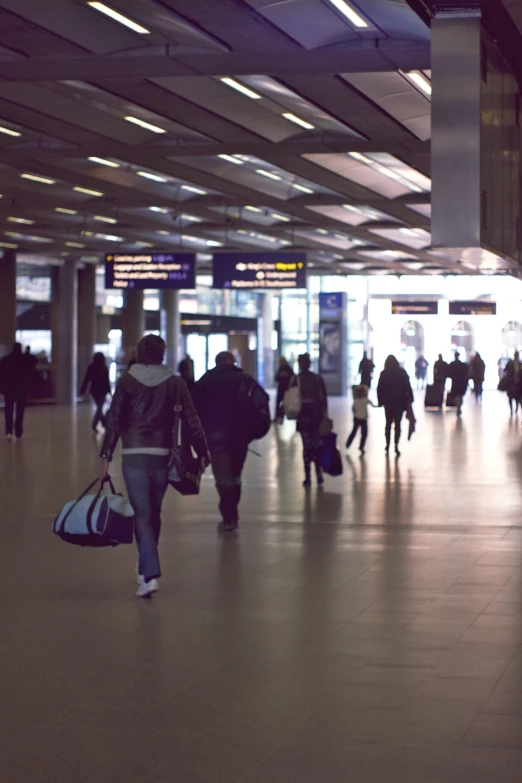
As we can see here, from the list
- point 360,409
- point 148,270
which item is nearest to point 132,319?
point 148,270

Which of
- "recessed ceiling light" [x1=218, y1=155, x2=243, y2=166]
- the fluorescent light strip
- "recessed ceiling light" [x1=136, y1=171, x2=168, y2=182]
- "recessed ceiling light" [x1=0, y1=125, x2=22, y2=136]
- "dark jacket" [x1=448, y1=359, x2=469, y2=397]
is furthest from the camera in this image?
"dark jacket" [x1=448, y1=359, x2=469, y2=397]

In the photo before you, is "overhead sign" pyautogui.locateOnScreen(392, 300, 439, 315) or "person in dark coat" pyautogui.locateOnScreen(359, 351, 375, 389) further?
"overhead sign" pyautogui.locateOnScreen(392, 300, 439, 315)

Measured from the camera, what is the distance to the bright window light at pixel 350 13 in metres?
11.3

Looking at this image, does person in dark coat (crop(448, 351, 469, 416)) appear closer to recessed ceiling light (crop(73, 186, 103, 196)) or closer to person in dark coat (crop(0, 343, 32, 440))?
recessed ceiling light (crop(73, 186, 103, 196))

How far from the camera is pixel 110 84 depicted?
15.2 m

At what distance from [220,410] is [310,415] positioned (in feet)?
14.7

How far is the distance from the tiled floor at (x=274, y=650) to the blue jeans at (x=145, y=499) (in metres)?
0.30

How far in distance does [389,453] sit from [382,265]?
25.4 m

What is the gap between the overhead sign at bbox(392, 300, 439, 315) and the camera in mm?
49031

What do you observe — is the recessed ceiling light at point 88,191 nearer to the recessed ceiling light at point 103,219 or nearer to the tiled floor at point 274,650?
the recessed ceiling light at point 103,219

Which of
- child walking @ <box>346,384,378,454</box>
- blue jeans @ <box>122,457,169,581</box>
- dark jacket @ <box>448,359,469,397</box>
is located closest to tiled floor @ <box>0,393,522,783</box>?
blue jeans @ <box>122,457,169,581</box>

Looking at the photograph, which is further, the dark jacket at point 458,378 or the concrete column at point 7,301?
the concrete column at point 7,301

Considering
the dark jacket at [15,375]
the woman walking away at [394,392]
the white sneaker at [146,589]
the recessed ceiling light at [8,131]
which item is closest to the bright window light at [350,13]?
the white sneaker at [146,589]

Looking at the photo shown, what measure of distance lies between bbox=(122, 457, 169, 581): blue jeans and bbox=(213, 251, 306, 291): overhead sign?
70.1 feet
